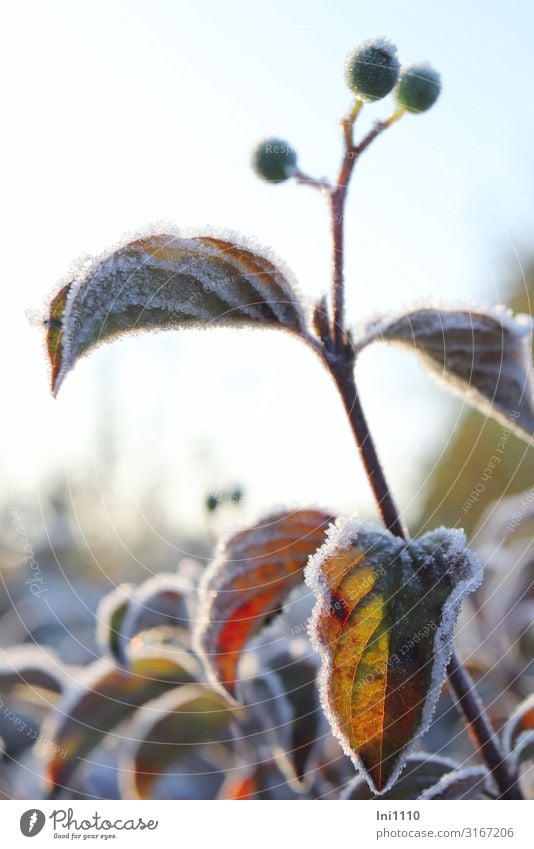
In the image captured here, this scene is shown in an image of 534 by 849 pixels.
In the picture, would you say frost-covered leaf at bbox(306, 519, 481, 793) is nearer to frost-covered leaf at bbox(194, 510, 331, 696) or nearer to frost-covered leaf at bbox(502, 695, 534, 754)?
frost-covered leaf at bbox(194, 510, 331, 696)

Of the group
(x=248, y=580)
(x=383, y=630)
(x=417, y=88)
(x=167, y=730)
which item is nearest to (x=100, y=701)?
(x=167, y=730)

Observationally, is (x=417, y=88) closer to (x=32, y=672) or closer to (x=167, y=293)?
(x=167, y=293)

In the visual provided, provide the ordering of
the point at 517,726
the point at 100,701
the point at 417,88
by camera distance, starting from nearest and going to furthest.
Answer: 1. the point at 417,88
2. the point at 517,726
3. the point at 100,701

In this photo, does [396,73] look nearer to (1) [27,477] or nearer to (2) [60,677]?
(2) [60,677]

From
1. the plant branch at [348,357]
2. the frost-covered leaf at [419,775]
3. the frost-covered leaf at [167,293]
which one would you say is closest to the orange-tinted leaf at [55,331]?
the frost-covered leaf at [167,293]

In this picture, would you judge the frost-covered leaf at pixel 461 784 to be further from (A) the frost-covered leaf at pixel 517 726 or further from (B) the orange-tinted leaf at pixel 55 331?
(B) the orange-tinted leaf at pixel 55 331

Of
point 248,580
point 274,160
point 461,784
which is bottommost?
point 461,784

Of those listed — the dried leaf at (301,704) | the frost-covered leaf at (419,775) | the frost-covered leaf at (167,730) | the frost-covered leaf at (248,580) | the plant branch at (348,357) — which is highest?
the plant branch at (348,357)

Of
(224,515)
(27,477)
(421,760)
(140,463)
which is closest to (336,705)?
(421,760)
